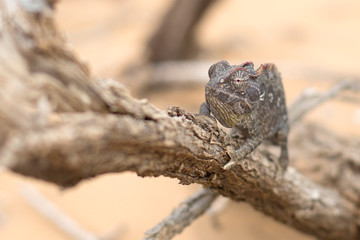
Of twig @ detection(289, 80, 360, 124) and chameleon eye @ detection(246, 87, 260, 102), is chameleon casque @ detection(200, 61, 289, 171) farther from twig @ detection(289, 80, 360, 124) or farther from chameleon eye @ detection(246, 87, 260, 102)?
twig @ detection(289, 80, 360, 124)

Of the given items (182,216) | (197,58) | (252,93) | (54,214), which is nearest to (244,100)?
(252,93)

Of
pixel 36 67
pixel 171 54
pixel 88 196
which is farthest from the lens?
pixel 171 54

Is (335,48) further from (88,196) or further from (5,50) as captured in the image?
(5,50)

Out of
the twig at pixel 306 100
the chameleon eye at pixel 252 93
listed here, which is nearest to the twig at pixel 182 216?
the chameleon eye at pixel 252 93

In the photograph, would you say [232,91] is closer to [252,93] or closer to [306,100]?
[252,93]

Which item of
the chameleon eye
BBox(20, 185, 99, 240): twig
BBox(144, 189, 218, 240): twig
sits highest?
BBox(20, 185, 99, 240): twig

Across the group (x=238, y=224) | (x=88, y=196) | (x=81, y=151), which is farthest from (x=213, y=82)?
(x=88, y=196)

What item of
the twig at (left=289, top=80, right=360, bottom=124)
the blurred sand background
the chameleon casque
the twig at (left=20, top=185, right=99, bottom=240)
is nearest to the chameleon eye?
the chameleon casque
